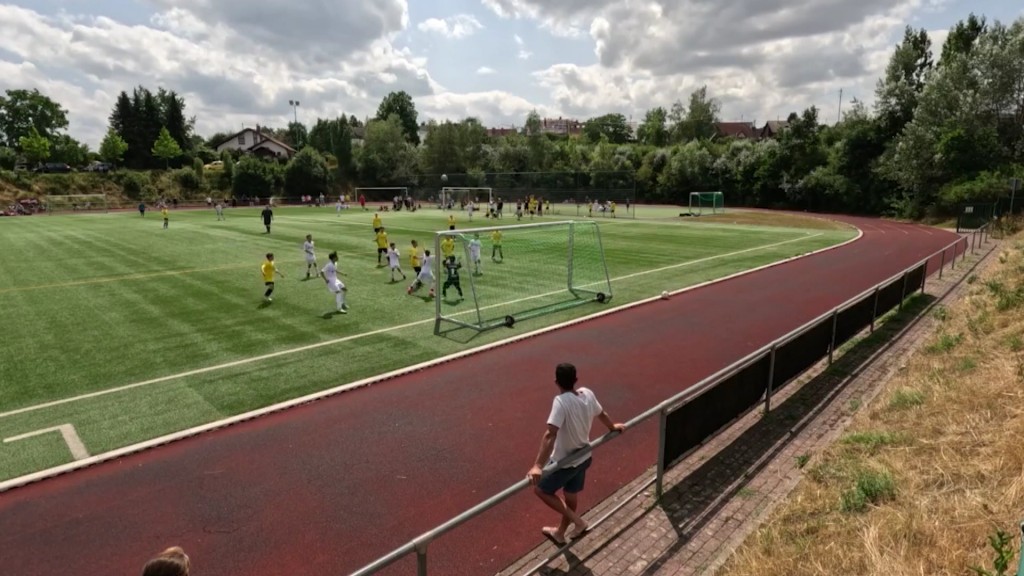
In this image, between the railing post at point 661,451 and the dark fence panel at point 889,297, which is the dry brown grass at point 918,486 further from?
the dark fence panel at point 889,297

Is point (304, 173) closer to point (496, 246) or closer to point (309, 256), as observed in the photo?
point (496, 246)

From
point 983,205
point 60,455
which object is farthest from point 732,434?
point 983,205

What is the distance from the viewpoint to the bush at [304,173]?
79.7 meters

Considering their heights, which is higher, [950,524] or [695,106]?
[695,106]

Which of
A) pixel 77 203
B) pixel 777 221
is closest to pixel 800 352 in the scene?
pixel 777 221

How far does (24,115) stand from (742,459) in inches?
4996

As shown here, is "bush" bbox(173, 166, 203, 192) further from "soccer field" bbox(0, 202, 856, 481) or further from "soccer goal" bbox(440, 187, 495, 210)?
"soccer field" bbox(0, 202, 856, 481)

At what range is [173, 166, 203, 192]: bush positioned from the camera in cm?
7662

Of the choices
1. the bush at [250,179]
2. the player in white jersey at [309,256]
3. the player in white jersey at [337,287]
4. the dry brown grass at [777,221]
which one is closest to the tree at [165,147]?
the bush at [250,179]

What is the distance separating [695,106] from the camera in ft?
319

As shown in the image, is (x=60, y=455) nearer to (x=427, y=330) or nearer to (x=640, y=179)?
(x=427, y=330)

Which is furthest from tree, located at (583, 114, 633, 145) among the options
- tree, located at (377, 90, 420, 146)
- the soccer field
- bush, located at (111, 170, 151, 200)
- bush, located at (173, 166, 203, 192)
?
the soccer field

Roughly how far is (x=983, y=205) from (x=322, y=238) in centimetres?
4491

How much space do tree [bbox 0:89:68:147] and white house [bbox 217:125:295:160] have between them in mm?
27269
